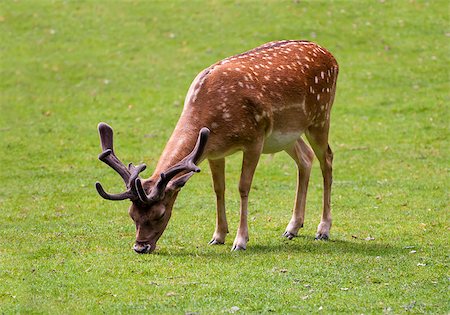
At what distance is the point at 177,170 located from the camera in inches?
360

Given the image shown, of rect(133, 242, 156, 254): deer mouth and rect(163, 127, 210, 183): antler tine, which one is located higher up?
rect(163, 127, 210, 183): antler tine

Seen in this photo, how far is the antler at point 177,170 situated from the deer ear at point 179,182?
0.06 metres

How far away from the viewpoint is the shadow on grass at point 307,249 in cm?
977

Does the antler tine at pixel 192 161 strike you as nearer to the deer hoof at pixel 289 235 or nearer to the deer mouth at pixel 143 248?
the deer mouth at pixel 143 248

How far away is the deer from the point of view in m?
9.28

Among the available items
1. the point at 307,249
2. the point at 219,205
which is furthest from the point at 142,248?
the point at 307,249

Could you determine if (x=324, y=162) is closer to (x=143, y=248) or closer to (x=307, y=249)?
(x=307, y=249)

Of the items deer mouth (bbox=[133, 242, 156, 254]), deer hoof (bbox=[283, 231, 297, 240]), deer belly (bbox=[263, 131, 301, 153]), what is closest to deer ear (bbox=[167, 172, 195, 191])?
deer mouth (bbox=[133, 242, 156, 254])

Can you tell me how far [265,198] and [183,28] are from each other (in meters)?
10.2

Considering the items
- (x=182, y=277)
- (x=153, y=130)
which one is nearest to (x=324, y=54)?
(x=182, y=277)

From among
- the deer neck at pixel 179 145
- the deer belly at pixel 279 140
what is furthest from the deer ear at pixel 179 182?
the deer belly at pixel 279 140

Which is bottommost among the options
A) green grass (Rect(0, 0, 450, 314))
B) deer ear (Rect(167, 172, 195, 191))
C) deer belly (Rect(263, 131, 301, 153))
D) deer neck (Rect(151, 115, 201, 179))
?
Result: green grass (Rect(0, 0, 450, 314))

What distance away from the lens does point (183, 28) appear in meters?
22.8

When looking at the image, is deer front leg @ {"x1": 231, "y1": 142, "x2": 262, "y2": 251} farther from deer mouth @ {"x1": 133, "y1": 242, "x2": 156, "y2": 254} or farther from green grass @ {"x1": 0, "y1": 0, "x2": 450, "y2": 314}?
deer mouth @ {"x1": 133, "y1": 242, "x2": 156, "y2": 254}
